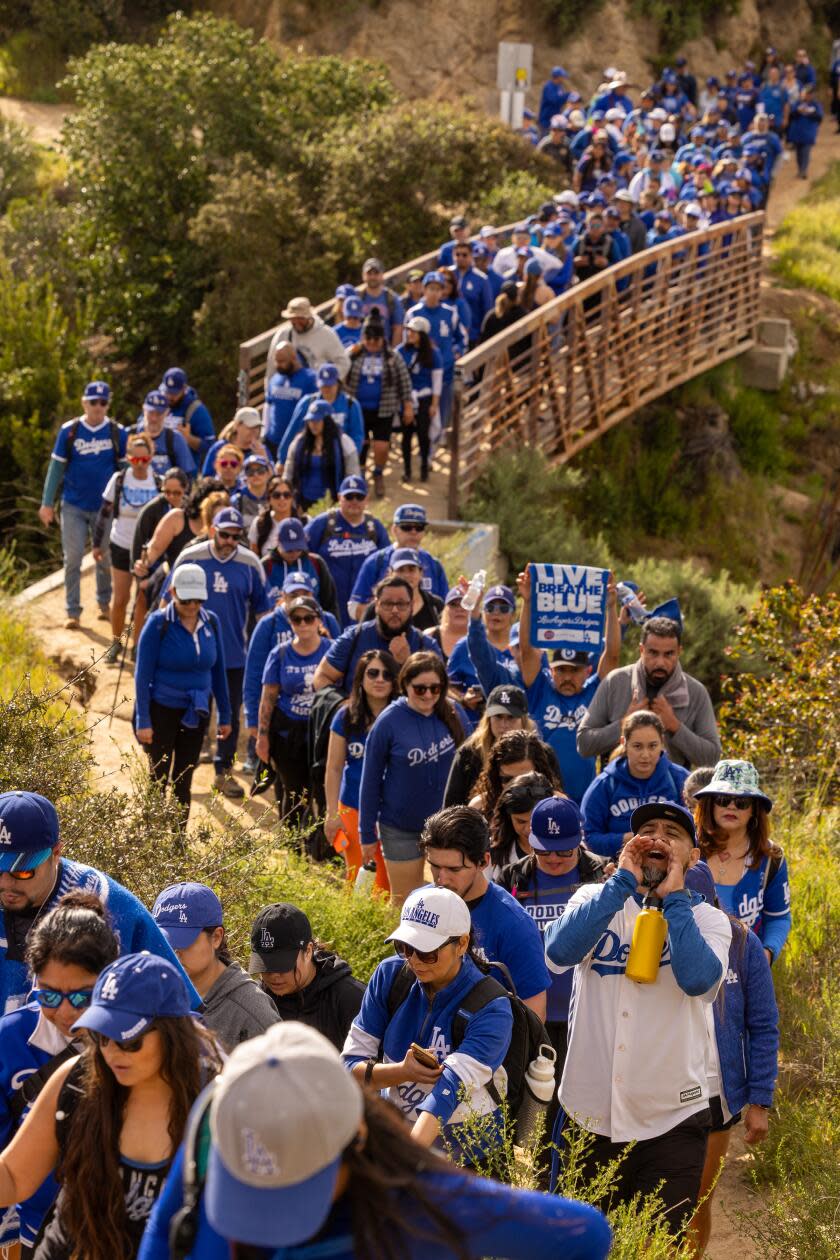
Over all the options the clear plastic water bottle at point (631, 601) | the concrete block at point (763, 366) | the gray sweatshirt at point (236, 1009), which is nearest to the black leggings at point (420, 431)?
the clear plastic water bottle at point (631, 601)

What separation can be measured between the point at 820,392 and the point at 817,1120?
1995 centimetres

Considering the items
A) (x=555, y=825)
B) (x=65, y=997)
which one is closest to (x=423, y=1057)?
(x=65, y=997)

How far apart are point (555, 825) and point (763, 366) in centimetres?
1949

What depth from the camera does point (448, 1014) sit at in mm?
4617

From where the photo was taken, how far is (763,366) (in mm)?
24047

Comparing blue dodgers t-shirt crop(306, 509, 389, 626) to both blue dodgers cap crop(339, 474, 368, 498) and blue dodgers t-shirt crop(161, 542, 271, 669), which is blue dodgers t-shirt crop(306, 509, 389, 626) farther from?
blue dodgers t-shirt crop(161, 542, 271, 669)

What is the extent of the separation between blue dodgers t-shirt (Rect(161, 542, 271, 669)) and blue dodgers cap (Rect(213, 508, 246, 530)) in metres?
0.19

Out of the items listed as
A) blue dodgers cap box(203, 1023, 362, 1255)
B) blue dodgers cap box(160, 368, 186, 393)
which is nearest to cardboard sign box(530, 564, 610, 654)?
blue dodgers cap box(160, 368, 186, 393)

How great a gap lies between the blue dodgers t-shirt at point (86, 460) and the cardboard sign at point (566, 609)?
4792 mm

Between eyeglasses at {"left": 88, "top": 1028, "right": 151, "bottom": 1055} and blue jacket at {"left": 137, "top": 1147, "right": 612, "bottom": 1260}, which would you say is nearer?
blue jacket at {"left": 137, "top": 1147, "right": 612, "bottom": 1260}

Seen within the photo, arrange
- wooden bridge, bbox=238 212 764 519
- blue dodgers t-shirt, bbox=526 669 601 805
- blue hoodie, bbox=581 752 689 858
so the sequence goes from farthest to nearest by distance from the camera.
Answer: wooden bridge, bbox=238 212 764 519, blue dodgers t-shirt, bbox=526 669 601 805, blue hoodie, bbox=581 752 689 858

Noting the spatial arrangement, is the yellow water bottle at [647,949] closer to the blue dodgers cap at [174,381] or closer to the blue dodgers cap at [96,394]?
the blue dodgers cap at [96,394]

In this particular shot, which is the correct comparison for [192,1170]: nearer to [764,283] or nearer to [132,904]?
[132,904]

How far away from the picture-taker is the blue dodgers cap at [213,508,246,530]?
387 inches
